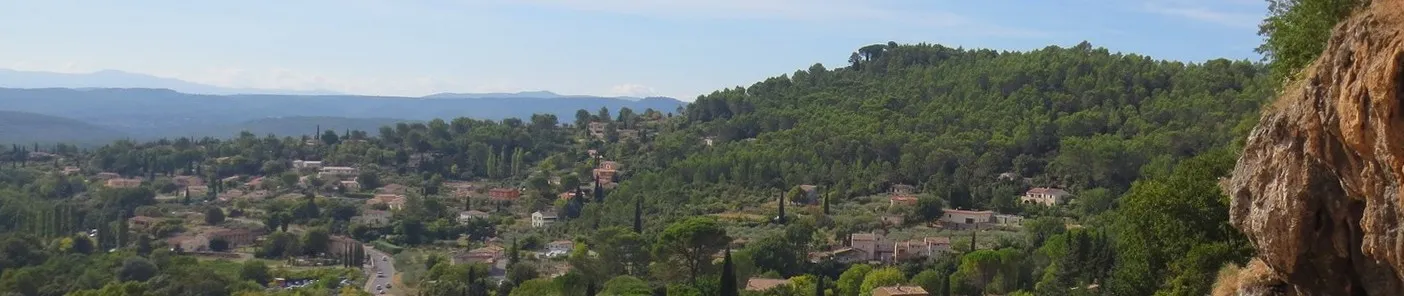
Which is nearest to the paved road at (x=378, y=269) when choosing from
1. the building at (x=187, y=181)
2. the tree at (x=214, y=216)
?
the tree at (x=214, y=216)

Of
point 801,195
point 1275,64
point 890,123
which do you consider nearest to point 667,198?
point 801,195

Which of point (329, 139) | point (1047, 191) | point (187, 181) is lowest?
point (187, 181)

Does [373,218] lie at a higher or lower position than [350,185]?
lower

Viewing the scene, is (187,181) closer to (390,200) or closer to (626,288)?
(390,200)

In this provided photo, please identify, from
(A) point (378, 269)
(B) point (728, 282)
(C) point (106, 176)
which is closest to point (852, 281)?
(B) point (728, 282)

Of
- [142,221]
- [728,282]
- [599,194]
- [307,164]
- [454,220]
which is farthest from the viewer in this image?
[307,164]

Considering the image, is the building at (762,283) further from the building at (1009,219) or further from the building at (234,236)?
the building at (234,236)

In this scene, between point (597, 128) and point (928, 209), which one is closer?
point (928, 209)

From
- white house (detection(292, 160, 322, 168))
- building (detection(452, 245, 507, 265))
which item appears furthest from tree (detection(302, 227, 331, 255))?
white house (detection(292, 160, 322, 168))
